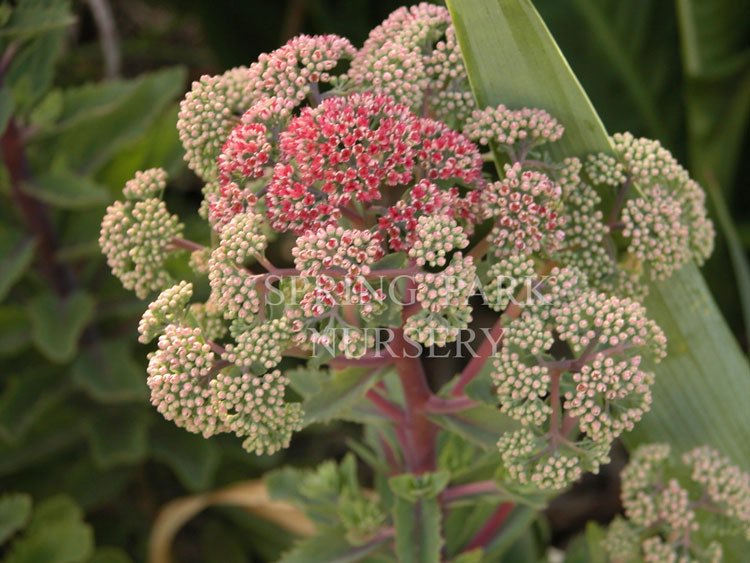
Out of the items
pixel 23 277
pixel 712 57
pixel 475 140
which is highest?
pixel 475 140

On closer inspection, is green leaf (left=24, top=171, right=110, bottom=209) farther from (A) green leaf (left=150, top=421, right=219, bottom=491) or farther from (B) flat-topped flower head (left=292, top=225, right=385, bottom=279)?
(B) flat-topped flower head (left=292, top=225, right=385, bottom=279)

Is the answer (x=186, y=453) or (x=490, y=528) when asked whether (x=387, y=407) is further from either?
(x=186, y=453)

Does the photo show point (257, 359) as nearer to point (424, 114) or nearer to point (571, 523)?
point (424, 114)

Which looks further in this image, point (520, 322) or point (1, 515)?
point (1, 515)

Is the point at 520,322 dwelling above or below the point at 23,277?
above

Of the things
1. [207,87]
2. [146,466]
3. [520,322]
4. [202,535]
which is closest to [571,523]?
[202,535]

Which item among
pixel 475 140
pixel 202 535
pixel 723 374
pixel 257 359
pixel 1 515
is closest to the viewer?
pixel 257 359
